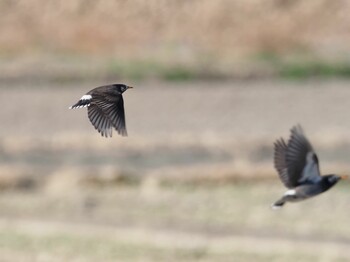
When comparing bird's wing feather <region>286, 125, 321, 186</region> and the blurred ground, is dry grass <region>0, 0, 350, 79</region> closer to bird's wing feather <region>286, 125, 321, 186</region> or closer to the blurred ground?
the blurred ground

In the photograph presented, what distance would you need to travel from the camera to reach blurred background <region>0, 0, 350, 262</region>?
18.2 m

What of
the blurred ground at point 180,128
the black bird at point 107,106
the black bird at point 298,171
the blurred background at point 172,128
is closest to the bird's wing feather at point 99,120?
the black bird at point 107,106

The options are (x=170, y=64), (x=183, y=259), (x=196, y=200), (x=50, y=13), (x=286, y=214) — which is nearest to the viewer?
(x=183, y=259)

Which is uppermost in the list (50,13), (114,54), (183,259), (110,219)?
(114,54)

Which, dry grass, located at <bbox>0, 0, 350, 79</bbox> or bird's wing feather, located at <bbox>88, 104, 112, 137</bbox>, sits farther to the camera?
dry grass, located at <bbox>0, 0, 350, 79</bbox>

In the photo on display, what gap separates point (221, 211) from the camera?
66.0 ft

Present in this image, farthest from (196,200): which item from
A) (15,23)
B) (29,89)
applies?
(29,89)

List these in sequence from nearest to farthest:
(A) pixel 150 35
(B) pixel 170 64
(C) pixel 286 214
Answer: (C) pixel 286 214 < (A) pixel 150 35 < (B) pixel 170 64

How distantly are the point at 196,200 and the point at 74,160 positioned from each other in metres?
5.11

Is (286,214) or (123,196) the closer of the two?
(286,214)

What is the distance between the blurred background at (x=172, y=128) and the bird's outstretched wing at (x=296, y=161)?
464cm

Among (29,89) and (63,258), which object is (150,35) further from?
(63,258)

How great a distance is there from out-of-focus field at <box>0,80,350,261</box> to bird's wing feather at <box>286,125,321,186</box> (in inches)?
252

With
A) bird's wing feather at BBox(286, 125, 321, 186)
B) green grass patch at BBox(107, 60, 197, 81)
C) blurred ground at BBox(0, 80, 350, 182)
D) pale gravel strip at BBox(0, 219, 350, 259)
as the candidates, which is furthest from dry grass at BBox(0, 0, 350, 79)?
bird's wing feather at BBox(286, 125, 321, 186)
